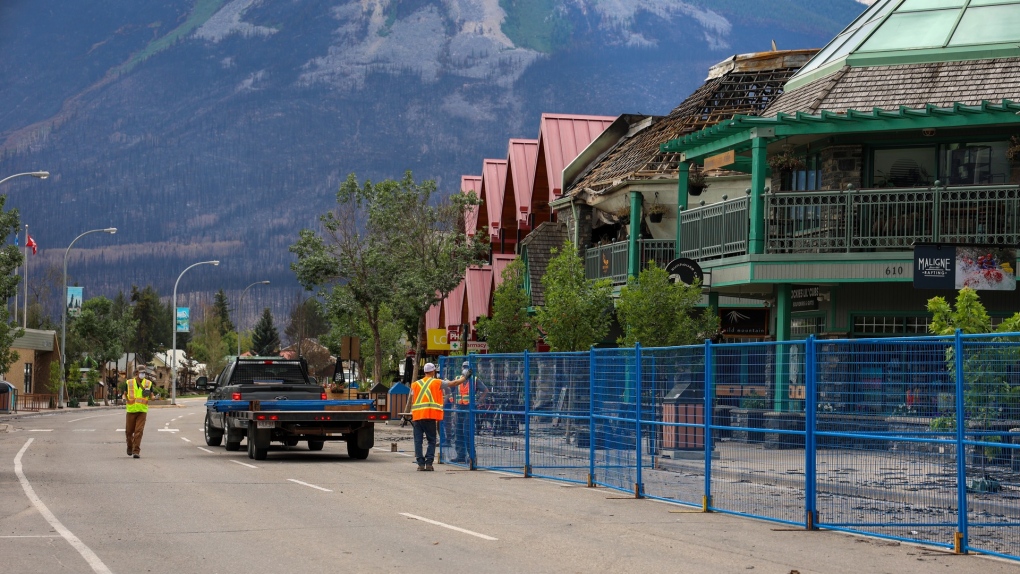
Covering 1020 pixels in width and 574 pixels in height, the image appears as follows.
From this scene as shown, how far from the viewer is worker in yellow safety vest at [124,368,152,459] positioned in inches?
971

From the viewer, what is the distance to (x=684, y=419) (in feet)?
53.5

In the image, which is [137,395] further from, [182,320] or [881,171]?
[182,320]

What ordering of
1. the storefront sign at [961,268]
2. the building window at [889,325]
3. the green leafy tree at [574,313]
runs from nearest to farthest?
the storefront sign at [961,268] < the building window at [889,325] < the green leafy tree at [574,313]


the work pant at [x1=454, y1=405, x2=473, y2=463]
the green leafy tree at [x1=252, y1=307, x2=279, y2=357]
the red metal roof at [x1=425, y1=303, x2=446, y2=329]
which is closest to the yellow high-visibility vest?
the work pant at [x1=454, y1=405, x2=473, y2=463]

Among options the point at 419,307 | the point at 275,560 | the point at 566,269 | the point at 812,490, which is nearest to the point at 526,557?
the point at 275,560

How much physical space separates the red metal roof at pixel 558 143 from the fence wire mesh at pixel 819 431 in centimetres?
2452

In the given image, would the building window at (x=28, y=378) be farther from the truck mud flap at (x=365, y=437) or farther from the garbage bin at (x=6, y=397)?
the truck mud flap at (x=365, y=437)

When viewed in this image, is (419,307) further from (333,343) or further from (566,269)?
(333,343)

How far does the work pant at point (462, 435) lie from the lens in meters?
23.1

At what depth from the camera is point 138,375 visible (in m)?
26.2

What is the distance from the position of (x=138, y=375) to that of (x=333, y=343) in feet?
220

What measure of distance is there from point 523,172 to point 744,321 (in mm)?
18842

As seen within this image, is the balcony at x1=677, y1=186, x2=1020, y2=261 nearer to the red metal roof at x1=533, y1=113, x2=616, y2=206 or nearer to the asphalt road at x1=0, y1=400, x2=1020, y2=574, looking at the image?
the asphalt road at x1=0, y1=400, x2=1020, y2=574

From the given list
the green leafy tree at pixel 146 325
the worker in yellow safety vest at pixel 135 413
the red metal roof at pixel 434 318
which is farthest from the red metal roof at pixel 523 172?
the green leafy tree at pixel 146 325
